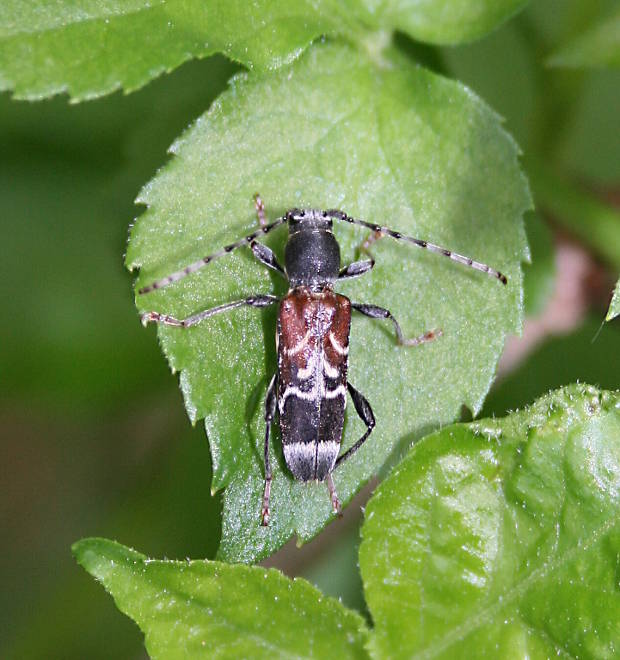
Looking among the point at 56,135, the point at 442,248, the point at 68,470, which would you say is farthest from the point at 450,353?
the point at 68,470

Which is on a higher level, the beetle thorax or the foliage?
the beetle thorax

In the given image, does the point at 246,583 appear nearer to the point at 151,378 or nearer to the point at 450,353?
the point at 450,353

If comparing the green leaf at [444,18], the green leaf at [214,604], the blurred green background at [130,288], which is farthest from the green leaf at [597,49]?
the green leaf at [214,604]

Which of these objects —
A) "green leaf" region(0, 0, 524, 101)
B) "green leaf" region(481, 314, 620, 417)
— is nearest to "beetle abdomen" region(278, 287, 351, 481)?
"green leaf" region(0, 0, 524, 101)

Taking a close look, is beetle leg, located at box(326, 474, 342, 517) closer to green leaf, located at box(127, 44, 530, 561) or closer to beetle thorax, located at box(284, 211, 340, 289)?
green leaf, located at box(127, 44, 530, 561)

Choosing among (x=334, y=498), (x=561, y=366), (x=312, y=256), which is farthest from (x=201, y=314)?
(x=561, y=366)

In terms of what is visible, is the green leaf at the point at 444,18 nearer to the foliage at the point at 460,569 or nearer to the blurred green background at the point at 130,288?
the blurred green background at the point at 130,288

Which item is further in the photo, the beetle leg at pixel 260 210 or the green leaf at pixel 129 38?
the beetle leg at pixel 260 210
